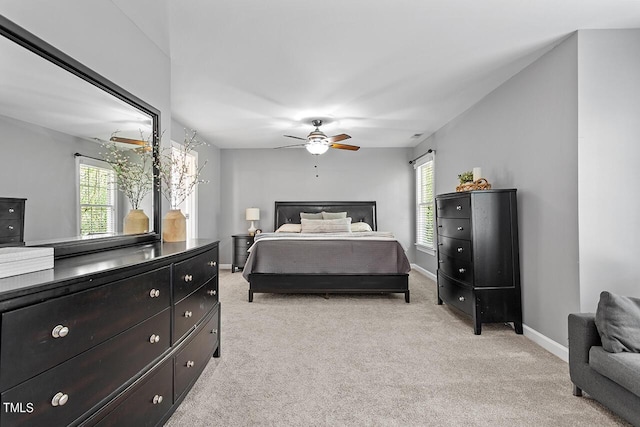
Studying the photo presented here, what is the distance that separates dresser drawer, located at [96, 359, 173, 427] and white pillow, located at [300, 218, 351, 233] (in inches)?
172

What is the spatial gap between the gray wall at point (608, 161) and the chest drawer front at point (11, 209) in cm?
335

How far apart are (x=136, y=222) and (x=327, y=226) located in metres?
4.06

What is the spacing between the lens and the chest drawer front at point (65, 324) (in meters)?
0.89

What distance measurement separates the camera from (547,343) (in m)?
2.79

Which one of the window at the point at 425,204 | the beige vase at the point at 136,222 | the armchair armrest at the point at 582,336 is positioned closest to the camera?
the armchair armrest at the point at 582,336

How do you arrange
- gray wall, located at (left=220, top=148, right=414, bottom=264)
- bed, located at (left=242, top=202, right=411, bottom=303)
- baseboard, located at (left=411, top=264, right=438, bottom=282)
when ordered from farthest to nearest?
1. gray wall, located at (left=220, top=148, right=414, bottom=264)
2. baseboard, located at (left=411, top=264, right=438, bottom=282)
3. bed, located at (left=242, top=202, right=411, bottom=303)

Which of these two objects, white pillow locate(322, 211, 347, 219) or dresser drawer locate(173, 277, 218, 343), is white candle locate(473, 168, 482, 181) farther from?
white pillow locate(322, 211, 347, 219)

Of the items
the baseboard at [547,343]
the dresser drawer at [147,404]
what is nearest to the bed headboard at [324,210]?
the baseboard at [547,343]

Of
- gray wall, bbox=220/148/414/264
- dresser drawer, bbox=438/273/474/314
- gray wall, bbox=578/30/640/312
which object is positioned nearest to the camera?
gray wall, bbox=578/30/640/312

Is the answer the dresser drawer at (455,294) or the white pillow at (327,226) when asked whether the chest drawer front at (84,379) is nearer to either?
the dresser drawer at (455,294)

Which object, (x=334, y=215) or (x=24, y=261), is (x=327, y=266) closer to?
(x=334, y=215)

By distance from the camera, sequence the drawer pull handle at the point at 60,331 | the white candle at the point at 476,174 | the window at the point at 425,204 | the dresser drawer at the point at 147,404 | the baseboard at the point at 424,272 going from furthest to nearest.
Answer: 1. the window at the point at 425,204
2. the baseboard at the point at 424,272
3. the white candle at the point at 476,174
4. the dresser drawer at the point at 147,404
5. the drawer pull handle at the point at 60,331

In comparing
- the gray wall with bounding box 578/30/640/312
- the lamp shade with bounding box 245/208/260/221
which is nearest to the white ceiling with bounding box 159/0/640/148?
the gray wall with bounding box 578/30/640/312

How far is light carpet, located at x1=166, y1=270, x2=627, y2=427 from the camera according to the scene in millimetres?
1850
